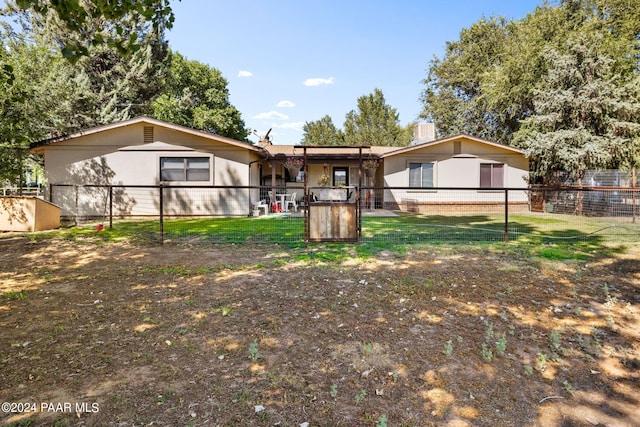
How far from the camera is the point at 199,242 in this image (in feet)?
24.6

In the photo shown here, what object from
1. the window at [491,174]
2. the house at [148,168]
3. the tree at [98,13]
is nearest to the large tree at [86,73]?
the house at [148,168]

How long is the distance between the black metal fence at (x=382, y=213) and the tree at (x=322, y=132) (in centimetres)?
2608

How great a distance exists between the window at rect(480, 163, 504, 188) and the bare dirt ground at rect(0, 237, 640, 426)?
1148cm

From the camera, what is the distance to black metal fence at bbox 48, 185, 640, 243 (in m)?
8.15

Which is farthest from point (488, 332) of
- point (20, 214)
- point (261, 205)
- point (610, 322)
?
point (261, 205)

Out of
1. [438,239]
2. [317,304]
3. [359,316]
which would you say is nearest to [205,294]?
[317,304]

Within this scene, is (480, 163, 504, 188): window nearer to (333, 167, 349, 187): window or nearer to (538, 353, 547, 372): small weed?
(333, 167, 349, 187): window

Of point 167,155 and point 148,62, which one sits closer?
point 167,155

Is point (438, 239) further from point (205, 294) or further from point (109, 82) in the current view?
point (109, 82)

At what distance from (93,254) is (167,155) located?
25.0ft

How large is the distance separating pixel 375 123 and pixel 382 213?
27.3 meters

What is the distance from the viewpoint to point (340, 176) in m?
18.2

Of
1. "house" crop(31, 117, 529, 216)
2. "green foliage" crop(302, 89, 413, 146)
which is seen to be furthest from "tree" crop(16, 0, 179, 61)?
"green foliage" crop(302, 89, 413, 146)

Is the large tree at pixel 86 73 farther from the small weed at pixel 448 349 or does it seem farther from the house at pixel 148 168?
the small weed at pixel 448 349
